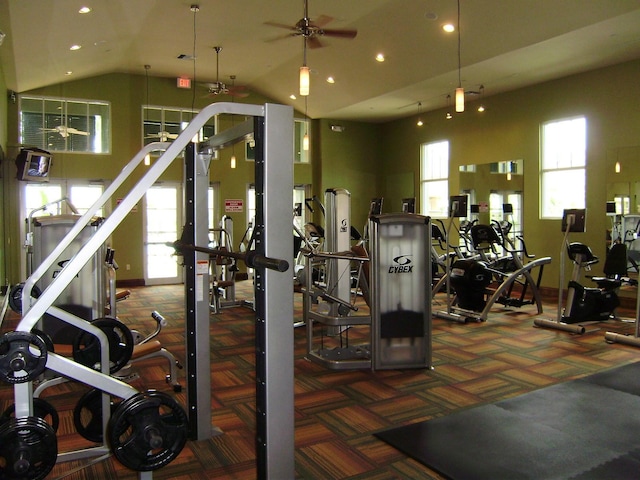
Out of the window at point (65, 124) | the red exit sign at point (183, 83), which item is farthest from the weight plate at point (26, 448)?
the red exit sign at point (183, 83)

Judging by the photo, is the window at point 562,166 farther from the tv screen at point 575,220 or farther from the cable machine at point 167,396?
the cable machine at point 167,396

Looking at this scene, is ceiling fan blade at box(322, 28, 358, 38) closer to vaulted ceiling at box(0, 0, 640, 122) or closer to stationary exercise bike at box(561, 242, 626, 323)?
vaulted ceiling at box(0, 0, 640, 122)

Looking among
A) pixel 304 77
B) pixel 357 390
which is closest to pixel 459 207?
pixel 304 77

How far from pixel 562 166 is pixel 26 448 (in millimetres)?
8612

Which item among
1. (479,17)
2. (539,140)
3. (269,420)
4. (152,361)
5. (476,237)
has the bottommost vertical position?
(152,361)

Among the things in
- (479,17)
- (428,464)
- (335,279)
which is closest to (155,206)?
(335,279)

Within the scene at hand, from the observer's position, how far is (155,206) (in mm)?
10836

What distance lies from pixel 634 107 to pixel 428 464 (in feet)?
22.2

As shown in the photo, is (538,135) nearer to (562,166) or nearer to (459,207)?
(562,166)

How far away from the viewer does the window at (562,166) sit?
8.37 meters

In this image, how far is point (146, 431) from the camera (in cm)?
188

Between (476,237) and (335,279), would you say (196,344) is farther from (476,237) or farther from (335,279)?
(476,237)

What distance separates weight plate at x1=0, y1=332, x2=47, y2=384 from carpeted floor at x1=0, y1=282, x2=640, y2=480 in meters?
1.33

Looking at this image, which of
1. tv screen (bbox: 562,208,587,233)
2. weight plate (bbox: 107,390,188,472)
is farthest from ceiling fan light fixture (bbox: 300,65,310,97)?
weight plate (bbox: 107,390,188,472)
